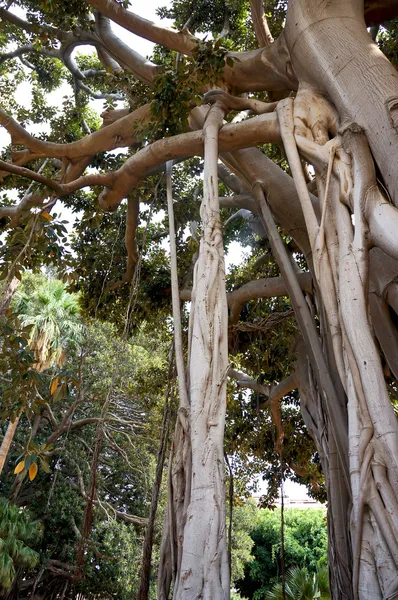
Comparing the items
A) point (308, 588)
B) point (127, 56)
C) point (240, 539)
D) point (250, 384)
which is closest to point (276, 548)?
point (240, 539)

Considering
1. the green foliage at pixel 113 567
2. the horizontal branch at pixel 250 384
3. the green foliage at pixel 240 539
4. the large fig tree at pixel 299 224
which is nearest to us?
the large fig tree at pixel 299 224

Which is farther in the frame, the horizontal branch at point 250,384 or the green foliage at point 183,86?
the horizontal branch at point 250,384

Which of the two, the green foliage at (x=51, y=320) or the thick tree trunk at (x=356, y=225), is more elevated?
the green foliage at (x=51, y=320)

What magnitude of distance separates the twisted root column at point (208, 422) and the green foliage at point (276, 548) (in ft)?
46.2

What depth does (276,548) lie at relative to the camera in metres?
14.6

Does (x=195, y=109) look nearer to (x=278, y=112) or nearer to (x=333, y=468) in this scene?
(x=278, y=112)

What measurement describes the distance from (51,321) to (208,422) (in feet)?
24.4

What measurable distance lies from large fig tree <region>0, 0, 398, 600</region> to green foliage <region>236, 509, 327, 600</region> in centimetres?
1222

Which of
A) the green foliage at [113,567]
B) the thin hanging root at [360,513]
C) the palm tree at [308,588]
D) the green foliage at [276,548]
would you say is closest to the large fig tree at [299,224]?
the thin hanging root at [360,513]

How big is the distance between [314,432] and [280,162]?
2769 mm

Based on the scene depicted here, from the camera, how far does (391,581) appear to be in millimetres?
1442

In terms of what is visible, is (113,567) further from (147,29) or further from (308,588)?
(147,29)

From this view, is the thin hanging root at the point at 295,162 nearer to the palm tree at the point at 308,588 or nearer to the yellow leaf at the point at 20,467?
the yellow leaf at the point at 20,467

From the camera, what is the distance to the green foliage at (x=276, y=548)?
1448 cm
